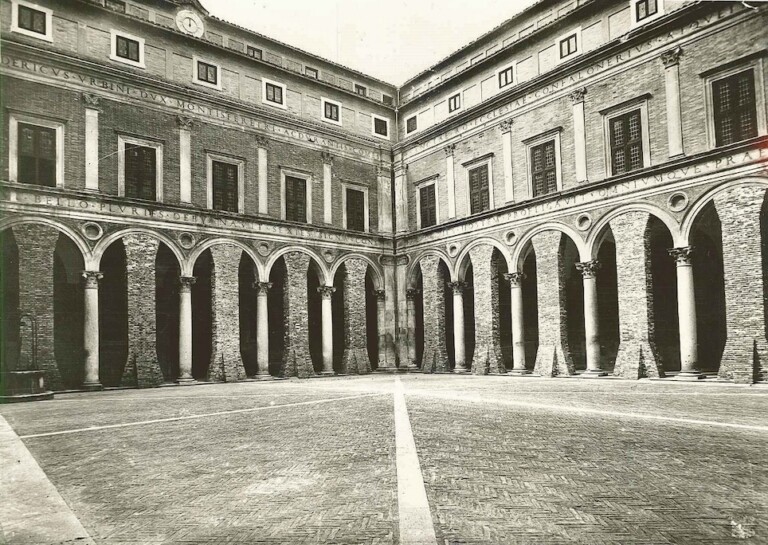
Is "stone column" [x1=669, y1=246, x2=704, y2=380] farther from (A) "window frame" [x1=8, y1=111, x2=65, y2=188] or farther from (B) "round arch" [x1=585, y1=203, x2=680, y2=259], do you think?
(A) "window frame" [x1=8, y1=111, x2=65, y2=188]

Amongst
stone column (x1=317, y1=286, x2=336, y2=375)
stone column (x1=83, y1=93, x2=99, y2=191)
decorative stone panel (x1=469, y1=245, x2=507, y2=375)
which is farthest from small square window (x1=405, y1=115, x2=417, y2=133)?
stone column (x1=83, y1=93, x2=99, y2=191)

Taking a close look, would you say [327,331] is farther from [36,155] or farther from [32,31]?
[32,31]

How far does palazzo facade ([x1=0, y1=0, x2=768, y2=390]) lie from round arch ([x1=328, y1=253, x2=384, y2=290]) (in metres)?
0.14

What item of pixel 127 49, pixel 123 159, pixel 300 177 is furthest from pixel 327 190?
pixel 127 49

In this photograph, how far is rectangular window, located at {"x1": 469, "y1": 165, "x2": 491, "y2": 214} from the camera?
26422mm

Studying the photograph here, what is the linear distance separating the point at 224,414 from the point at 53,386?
33.1 ft

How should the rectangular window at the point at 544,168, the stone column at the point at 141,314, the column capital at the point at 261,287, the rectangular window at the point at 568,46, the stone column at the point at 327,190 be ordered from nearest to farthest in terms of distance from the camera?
1. the stone column at the point at 141,314
2. the rectangular window at the point at 568,46
3. the rectangular window at the point at 544,168
4. the column capital at the point at 261,287
5. the stone column at the point at 327,190

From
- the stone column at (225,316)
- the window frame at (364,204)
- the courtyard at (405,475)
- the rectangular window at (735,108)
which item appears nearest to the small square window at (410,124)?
the window frame at (364,204)

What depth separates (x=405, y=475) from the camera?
650 cm

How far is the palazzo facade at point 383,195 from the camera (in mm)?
18781

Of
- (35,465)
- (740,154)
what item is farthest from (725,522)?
(740,154)

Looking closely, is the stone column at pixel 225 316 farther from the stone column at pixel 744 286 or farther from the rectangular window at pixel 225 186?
the stone column at pixel 744 286

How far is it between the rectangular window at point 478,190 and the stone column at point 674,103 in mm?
8532

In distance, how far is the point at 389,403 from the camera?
44.8ft
